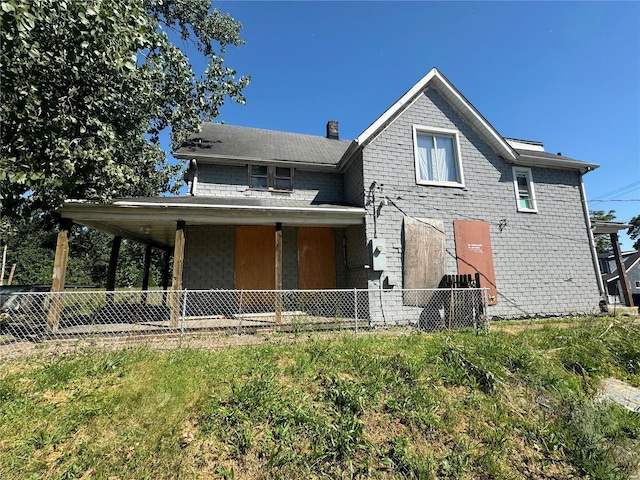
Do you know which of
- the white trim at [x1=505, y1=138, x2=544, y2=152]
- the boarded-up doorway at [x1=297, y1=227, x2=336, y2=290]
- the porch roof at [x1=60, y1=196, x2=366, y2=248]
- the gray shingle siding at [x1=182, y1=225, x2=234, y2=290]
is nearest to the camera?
Answer: the porch roof at [x1=60, y1=196, x2=366, y2=248]

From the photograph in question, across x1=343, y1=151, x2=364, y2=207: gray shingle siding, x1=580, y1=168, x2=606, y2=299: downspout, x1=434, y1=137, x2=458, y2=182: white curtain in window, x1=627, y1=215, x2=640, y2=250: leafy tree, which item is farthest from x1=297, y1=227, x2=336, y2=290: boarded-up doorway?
x1=627, y1=215, x2=640, y2=250: leafy tree

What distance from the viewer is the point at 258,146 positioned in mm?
11477

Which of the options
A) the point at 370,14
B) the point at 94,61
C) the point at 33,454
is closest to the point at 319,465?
the point at 33,454

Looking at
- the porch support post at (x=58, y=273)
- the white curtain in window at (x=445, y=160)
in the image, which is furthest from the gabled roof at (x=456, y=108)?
the porch support post at (x=58, y=273)

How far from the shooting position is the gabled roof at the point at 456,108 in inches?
378

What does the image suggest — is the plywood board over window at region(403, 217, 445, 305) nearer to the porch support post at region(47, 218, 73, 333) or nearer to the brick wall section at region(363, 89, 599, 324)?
the brick wall section at region(363, 89, 599, 324)

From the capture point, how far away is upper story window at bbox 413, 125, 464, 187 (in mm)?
9688

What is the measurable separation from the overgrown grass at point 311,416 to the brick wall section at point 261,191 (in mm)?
6199

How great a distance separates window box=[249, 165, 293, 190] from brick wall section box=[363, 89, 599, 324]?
300 centimetres

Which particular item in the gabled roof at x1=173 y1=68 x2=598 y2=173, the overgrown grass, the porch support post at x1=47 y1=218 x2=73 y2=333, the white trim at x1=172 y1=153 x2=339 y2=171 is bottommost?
the overgrown grass

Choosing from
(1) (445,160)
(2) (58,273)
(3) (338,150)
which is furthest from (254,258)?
(1) (445,160)

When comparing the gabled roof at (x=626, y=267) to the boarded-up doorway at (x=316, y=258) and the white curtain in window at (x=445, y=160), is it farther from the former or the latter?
the boarded-up doorway at (x=316, y=258)

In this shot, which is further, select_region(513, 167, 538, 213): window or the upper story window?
select_region(513, 167, 538, 213): window

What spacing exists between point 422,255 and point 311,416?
6.31 m
